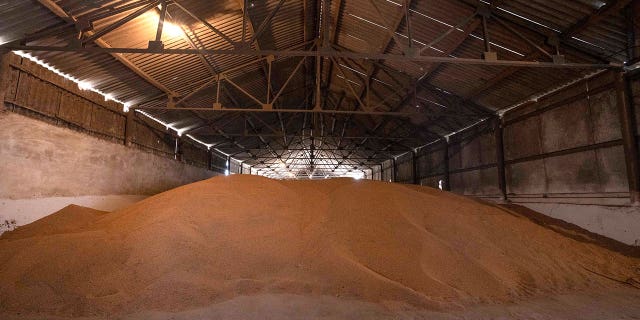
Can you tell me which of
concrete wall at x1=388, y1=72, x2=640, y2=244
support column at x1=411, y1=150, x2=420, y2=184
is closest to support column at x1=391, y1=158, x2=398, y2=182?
support column at x1=411, y1=150, x2=420, y2=184

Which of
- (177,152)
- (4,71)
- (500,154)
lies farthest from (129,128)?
(500,154)

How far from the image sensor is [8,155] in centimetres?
658

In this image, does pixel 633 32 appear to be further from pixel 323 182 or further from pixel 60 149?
pixel 60 149

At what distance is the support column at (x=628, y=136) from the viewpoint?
6621mm

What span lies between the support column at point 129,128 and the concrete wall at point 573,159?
14.4 m

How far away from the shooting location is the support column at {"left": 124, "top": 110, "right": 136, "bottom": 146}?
11242 millimetres

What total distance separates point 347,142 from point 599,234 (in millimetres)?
16227

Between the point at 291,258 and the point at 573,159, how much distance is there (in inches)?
338

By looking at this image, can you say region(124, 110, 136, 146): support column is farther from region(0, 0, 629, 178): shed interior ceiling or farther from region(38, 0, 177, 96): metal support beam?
region(38, 0, 177, 96): metal support beam

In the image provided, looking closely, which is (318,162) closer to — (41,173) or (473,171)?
(473,171)

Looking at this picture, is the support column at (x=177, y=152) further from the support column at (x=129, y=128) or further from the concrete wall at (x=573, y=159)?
the concrete wall at (x=573, y=159)

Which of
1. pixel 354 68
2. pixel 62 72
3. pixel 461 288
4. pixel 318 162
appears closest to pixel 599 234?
pixel 461 288

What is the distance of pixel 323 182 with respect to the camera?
27.3 feet

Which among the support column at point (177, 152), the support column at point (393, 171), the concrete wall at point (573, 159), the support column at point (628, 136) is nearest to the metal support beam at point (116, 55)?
the support column at point (177, 152)
